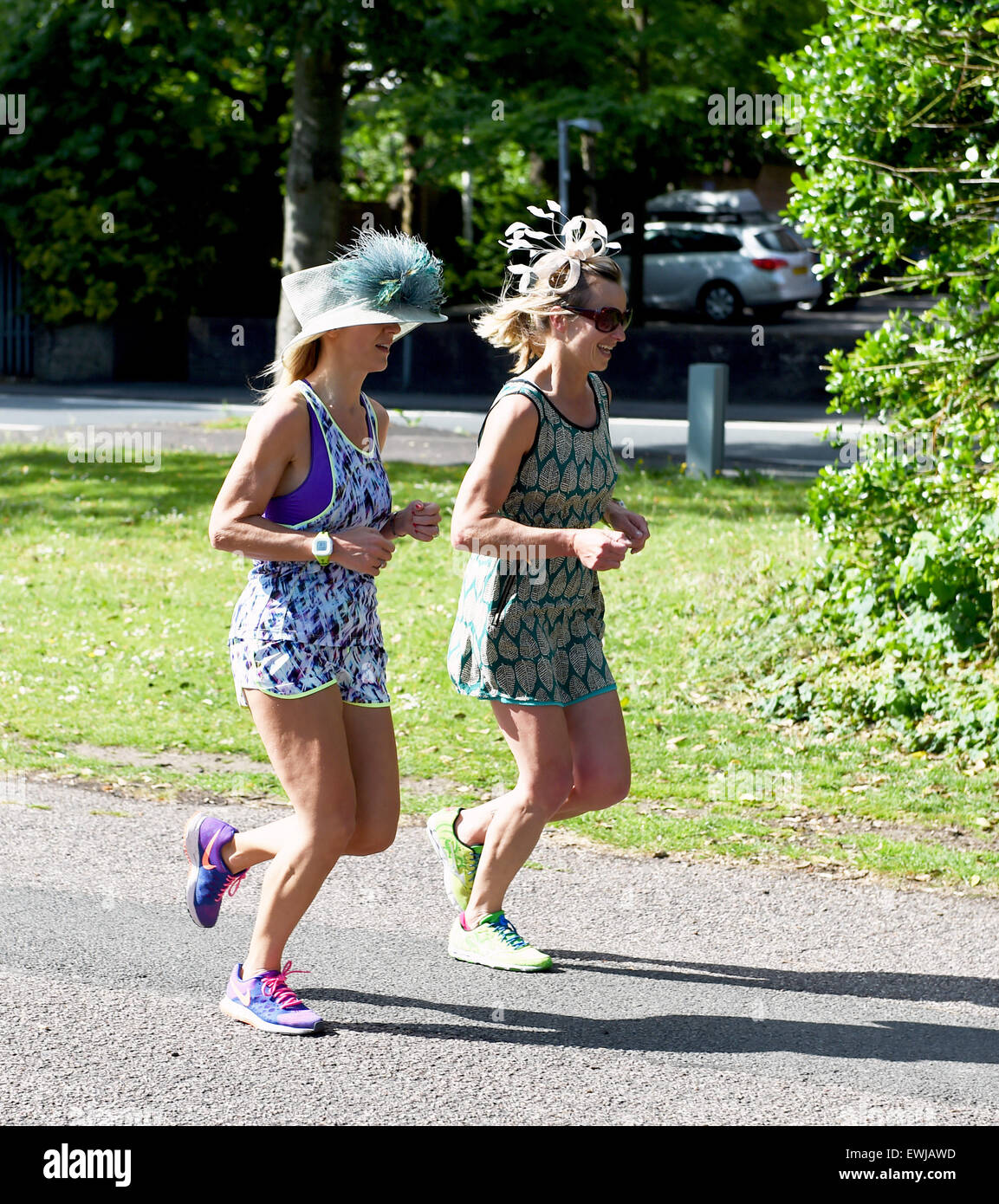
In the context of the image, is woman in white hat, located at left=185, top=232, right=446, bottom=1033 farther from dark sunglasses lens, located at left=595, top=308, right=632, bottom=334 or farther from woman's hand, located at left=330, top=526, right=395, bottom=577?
dark sunglasses lens, located at left=595, top=308, right=632, bottom=334

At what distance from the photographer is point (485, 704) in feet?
25.8

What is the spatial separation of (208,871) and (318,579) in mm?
973

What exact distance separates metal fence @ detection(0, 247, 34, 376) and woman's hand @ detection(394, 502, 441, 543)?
2313 cm

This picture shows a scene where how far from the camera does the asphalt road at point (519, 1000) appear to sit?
3725mm

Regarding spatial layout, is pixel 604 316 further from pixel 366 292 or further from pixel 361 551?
pixel 361 551

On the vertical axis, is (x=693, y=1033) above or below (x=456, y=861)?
below

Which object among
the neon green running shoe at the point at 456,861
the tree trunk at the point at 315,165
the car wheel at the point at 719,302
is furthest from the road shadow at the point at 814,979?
the car wheel at the point at 719,302

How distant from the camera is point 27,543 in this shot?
1153 centimetres

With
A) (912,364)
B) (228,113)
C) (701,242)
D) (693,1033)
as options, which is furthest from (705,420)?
(701,242)

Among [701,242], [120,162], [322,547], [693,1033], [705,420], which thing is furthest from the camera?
[701,242]

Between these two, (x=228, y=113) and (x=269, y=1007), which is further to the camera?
(x=228, y=113)

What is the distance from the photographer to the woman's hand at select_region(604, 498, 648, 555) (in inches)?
173

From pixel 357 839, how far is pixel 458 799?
2170 millimetres

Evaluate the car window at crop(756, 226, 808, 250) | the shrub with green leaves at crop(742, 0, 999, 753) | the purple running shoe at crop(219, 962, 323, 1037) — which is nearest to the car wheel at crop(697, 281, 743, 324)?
the car window at crop(756, 226, 808, 250)
